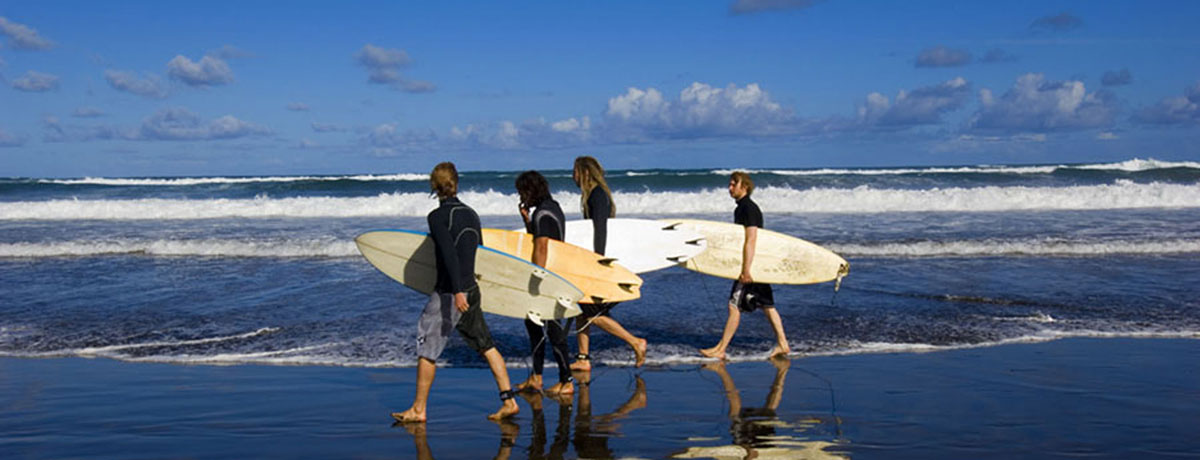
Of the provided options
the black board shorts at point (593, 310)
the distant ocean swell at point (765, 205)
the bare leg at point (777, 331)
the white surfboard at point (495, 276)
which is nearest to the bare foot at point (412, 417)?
the white surfboard at point (495, 276)

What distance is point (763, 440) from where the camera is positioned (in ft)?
15.6

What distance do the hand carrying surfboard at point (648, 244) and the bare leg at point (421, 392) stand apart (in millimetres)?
2496

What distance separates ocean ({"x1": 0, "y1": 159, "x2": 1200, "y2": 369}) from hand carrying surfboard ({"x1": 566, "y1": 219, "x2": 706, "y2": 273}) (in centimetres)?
80

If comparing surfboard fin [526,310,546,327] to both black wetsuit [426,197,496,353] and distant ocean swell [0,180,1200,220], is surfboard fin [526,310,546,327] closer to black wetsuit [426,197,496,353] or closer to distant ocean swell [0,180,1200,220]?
black wetsuit [426,197,496,353]

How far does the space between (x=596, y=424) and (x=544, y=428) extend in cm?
32

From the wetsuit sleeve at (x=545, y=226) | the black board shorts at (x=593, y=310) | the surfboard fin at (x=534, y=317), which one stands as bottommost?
the black board shorts at (x=593, y=310)

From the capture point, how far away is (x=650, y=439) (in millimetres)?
4824

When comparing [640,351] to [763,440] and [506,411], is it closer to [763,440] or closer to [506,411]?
[506,411]

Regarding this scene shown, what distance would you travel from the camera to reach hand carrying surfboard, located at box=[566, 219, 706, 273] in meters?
7.51

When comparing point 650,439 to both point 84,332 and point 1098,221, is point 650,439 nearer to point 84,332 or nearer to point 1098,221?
point 84,332

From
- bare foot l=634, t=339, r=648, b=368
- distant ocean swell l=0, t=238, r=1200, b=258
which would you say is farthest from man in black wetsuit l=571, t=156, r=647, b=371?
distant ocean swell l=0, t=238, r=1200, b=258

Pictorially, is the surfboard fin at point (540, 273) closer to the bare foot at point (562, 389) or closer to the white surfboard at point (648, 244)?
the bare foot at point (562, 389)

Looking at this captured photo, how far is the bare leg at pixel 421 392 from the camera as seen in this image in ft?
16.9

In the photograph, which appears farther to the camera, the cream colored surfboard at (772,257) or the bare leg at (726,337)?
the cream colored surfboard at (772,257)
